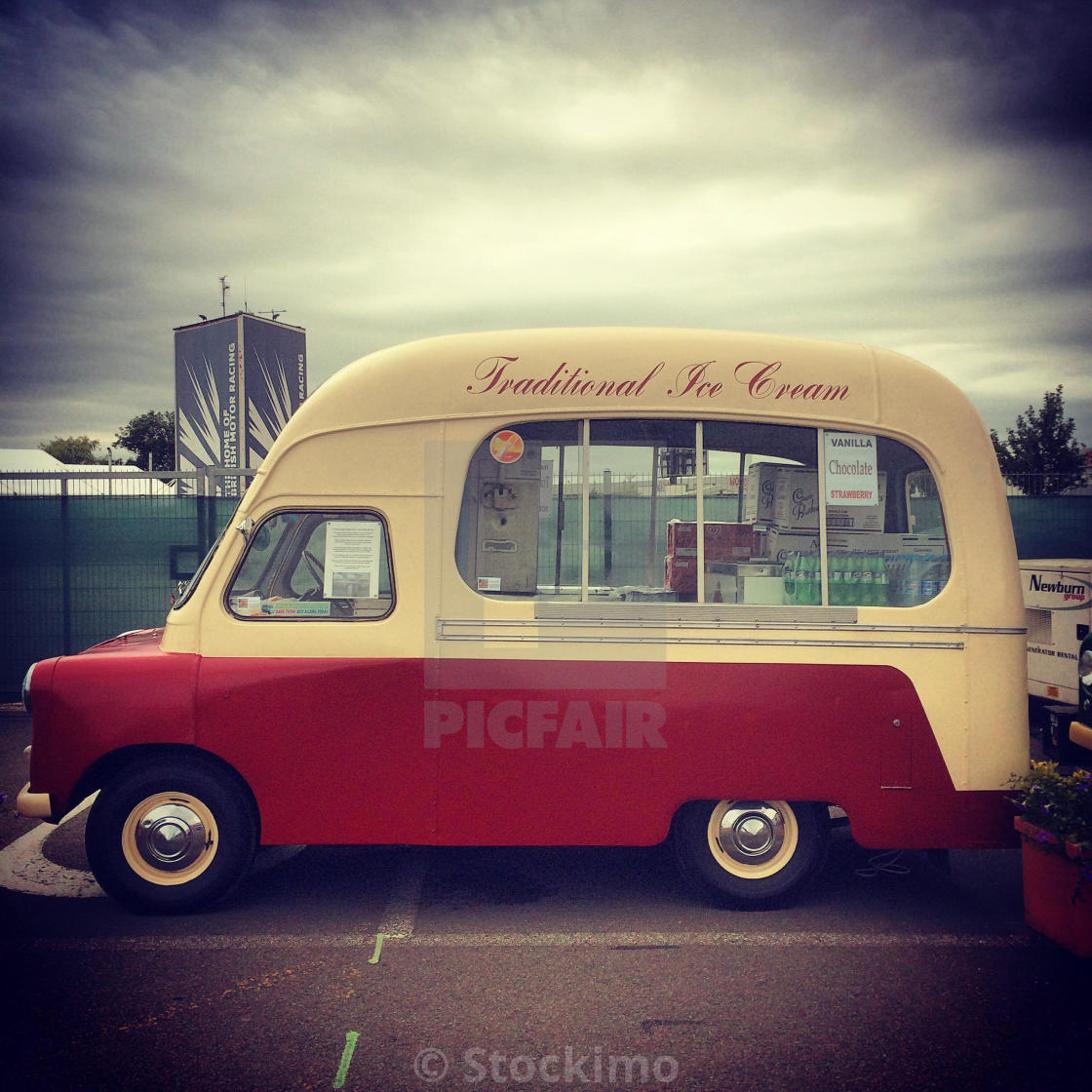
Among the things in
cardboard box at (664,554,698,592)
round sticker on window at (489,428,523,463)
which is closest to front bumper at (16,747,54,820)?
round sticker on window at (489,428,523,463)

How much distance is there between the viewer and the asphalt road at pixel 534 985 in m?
3.33

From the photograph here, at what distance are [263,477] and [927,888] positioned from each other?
3992mm

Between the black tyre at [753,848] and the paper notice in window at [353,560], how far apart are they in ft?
6.15

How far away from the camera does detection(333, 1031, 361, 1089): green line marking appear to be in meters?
3.24

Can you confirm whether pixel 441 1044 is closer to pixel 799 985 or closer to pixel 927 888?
pixel 799 985

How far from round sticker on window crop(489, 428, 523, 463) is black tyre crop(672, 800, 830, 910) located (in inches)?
73.5

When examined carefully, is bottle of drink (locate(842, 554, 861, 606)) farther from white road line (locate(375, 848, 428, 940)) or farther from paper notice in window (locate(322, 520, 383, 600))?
white road line (locate(375, 848, 428, 940))

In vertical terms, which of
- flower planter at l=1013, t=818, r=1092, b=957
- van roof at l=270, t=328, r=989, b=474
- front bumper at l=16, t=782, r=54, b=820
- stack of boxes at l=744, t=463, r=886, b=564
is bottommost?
flower planter at l=1013, t=818, r=1092, b=957

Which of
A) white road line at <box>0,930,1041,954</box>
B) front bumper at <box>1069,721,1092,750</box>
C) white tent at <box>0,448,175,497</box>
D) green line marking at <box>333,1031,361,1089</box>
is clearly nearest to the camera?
green line marking at <box>333,1031,361,1089</box>

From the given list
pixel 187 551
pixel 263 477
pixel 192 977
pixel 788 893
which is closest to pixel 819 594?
pixel 788 893

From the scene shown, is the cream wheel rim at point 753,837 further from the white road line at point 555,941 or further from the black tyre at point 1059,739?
the black tyre at point 1059,739

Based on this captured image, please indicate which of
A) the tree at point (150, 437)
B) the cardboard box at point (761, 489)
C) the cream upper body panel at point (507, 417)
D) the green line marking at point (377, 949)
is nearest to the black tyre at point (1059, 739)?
the cream upper body panel at point (507, 417)

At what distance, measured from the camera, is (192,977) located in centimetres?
398

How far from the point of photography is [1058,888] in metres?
4.18
